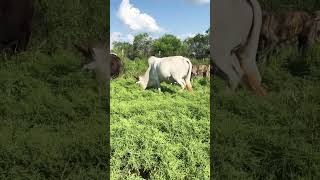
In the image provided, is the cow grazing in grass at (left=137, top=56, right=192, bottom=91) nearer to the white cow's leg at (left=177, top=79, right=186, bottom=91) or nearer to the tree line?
the white cow's leg at (left=177, top=79, right=186, bottom=91)

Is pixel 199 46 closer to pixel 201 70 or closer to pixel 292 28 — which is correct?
pixel 201 70

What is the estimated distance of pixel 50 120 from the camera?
3.47 m

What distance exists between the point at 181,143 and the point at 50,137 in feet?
2.25

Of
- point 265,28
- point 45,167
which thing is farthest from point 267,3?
point 45,167

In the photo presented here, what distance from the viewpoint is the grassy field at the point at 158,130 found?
10.4 feet

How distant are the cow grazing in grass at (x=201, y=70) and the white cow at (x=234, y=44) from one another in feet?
0.25

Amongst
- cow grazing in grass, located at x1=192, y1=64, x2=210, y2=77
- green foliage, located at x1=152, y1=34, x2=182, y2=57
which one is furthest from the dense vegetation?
cow grazing in grass, located at x1=192, y1=64, x2=210, y2=77

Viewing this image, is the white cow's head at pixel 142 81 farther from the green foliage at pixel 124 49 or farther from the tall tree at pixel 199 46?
the tall tree at pixel 199 46

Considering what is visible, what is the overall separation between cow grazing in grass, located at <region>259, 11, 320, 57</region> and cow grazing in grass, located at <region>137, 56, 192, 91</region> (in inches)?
27.0

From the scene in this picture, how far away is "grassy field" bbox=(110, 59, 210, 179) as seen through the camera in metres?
3.16

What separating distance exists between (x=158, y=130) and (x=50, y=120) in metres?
0.60

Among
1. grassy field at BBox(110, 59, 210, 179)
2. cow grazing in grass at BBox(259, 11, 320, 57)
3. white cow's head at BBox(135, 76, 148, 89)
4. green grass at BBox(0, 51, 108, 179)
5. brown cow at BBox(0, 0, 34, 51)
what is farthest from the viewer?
brown cow at BBox(0, 0, 34, 51)

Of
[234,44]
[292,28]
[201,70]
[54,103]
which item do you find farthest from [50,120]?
[292,28]

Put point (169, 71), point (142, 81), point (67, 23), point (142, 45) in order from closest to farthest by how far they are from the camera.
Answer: point (169, 71), point (142, 81), point (142, 45), point (67, 23)
